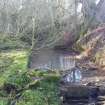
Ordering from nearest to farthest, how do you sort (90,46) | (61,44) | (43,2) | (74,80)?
1. (74,80)
2. (43,2)
3. (90,46)
4. (61,44)

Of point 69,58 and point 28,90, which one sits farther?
point 69,58

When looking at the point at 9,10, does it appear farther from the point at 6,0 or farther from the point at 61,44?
the point at 61,44

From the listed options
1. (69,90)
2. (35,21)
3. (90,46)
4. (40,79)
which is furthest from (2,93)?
(90,46)

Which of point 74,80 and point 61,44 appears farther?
point 61,44

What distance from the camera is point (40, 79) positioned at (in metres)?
12.5

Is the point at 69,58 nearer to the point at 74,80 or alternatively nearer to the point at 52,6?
the point at 52,6

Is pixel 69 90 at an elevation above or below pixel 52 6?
below

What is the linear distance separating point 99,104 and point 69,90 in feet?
4.95

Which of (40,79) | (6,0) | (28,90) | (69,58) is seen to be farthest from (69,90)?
(6,0)

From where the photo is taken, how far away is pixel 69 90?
1304 centimetres

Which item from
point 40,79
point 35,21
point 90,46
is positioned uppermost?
point 35,21

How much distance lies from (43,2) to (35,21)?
4.70ft

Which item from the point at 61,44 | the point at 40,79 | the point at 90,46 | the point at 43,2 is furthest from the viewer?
the point at 61,44

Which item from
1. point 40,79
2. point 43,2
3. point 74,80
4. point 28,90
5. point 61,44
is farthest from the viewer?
point 61,44
